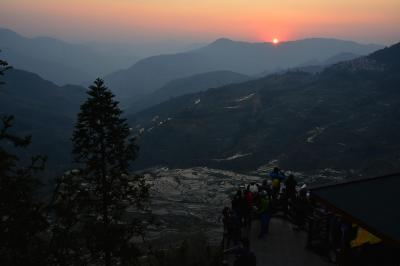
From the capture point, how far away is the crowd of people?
16.9m

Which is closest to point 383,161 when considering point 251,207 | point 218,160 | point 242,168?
point 242,168

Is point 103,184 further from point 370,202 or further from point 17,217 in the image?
point 370,202

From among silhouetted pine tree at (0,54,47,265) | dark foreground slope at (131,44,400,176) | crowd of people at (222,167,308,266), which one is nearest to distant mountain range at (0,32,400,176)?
dark foreground slope at (131,44,400,176)

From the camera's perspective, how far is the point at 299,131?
15475 cm

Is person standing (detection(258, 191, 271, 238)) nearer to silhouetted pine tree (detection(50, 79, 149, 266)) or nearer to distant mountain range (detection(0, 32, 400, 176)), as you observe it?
silhouetted pine tree (detection(50, 79, 149, 266))

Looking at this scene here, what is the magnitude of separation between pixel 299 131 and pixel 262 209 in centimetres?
14177

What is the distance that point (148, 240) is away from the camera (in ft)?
197

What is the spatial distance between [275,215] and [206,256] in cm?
1020

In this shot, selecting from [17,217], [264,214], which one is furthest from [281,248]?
[17,217]

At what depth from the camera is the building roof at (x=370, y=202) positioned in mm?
9891

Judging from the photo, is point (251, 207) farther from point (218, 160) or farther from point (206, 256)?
point (218, 160)

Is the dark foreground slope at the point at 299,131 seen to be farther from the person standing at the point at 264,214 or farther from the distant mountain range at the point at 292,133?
the person standing at the point at 264,214

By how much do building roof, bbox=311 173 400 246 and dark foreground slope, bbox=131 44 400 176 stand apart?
10042 centimetres

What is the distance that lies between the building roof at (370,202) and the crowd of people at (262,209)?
15.6ft
